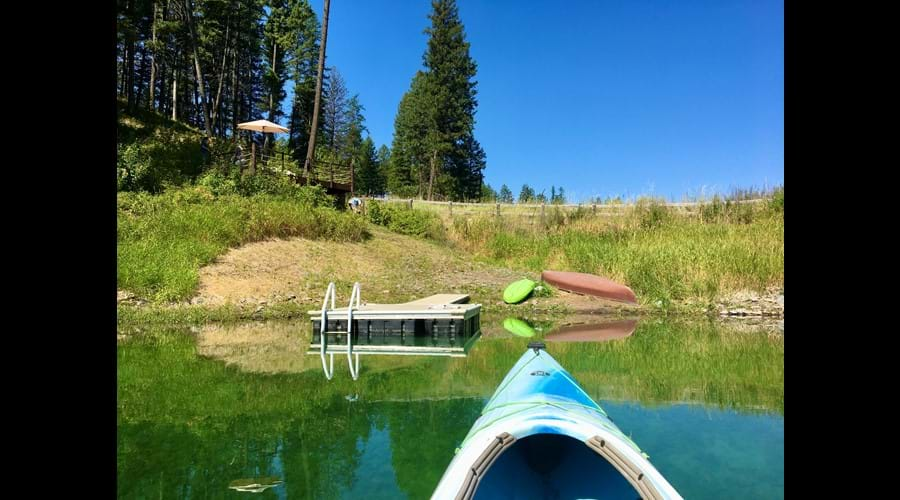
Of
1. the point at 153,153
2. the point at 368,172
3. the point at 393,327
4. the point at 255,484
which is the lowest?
the point at 255,484

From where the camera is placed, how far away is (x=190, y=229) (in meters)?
13.9

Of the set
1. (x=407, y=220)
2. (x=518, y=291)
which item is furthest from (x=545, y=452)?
(x=407, y=220)

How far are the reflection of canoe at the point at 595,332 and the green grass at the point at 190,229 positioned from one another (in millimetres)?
8019

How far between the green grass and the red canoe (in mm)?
6203

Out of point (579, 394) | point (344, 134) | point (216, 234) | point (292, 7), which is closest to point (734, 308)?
point (579, 394)

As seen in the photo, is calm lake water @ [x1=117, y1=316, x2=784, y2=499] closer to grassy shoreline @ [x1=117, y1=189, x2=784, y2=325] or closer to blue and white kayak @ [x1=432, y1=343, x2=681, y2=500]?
blue and white kayak @ [x1=432, y1=343, x2=681, y2=500]

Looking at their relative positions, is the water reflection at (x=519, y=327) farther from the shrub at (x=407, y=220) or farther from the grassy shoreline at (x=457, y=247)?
the shrub at (x=407, y=220)

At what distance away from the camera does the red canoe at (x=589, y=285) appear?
44.4 feet

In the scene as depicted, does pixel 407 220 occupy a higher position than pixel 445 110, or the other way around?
pixel 445 110

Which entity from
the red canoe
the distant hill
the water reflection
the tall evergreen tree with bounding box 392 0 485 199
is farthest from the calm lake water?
the tall evergreen tree with bounding box 392 0 485 199

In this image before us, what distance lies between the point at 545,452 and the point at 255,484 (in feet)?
6.61

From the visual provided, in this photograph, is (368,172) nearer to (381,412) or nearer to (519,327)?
(519,327)

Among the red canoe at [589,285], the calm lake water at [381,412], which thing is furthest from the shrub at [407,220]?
the calm lake water at [381,412]
